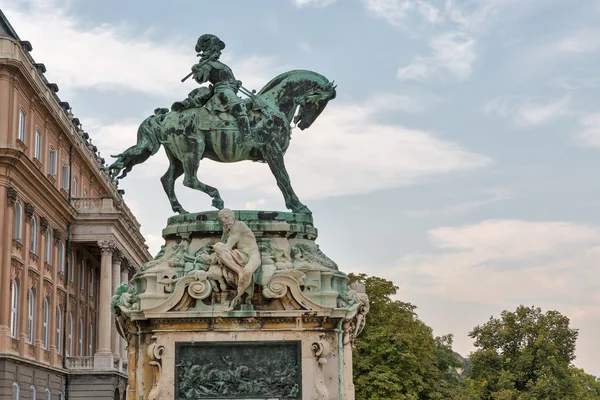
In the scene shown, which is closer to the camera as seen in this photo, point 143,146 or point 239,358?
point 239,358

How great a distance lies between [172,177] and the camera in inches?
572

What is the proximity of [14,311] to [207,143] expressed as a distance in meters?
42.5

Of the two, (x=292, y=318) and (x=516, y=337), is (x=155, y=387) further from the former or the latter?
(x=516, y=337)

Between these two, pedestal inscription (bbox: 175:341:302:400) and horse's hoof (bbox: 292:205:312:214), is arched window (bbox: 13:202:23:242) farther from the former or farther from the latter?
pedestal inscription (bbox: 175:341:302:400)

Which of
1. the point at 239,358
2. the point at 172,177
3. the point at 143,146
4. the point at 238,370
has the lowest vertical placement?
the point at 238,370

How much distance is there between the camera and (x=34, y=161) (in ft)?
194

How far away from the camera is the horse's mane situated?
14.7 m

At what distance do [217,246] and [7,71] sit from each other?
143 feet

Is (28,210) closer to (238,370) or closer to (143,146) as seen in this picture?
(143,146)

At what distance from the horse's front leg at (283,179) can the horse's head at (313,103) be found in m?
0.96

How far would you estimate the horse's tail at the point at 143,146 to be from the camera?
561 inches

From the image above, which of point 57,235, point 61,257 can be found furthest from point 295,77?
point 61,257

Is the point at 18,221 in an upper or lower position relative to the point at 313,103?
upper

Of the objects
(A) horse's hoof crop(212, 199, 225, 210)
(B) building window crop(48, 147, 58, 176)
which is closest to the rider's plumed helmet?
(A) horse's hoof crop(212, 199, 225, 210)
